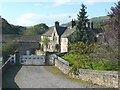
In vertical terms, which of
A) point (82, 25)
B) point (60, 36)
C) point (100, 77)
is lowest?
point (100, 77)

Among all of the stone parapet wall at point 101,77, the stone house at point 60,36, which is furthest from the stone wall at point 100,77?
the stone house at point 60,36

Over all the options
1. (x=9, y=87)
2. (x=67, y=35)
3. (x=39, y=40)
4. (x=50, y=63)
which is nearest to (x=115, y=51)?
(x=9, y=87)

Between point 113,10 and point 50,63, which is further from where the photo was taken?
point 50,63

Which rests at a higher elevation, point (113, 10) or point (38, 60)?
point (113, 10)

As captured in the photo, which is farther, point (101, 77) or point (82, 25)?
point (82, 25)

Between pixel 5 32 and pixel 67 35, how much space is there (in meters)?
31.6

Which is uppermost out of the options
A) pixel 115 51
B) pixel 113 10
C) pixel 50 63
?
pixel 113 10

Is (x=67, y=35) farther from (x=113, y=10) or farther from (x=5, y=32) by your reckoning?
(x=113, y=10)

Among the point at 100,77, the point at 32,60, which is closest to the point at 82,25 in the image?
the point at 32,60

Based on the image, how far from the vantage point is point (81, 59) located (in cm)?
2566

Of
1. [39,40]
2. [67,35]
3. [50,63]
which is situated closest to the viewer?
[50,63]

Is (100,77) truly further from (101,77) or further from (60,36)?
(60,36)

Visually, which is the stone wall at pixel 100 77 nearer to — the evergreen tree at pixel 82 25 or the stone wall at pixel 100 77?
the stone wall at pixel 100 77

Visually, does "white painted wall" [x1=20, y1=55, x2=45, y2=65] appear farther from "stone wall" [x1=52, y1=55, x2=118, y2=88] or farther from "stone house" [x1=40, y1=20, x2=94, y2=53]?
"stone house" [x1=40, y1=20, x2=94, y2=53]
